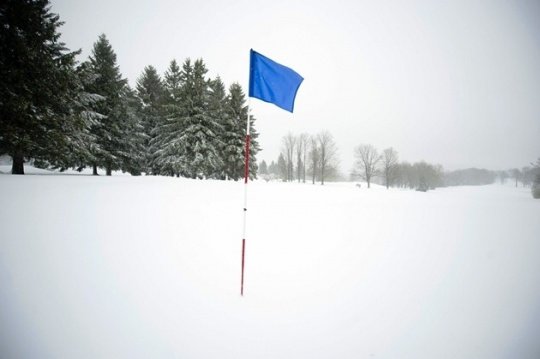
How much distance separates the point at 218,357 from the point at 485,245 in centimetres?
785

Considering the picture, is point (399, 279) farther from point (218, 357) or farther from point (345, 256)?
point (218, 357)

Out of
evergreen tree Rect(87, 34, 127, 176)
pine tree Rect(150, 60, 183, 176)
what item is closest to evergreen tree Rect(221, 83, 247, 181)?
pine tree Rect(150, 60, 183, 176)

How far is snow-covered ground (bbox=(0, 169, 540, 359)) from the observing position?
2.71 metres

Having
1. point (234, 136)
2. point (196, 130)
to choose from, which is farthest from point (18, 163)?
point (234, 136)

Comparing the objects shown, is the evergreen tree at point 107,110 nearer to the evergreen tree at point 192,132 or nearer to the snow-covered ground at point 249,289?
the evergreen tree at point 192,132

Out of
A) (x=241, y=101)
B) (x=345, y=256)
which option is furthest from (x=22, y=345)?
(x=241, y=101)

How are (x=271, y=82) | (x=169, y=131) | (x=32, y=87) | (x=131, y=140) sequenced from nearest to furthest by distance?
1. (x=271, y=82)
2. (x=32, y=87)
3. (x=131, y=140)
4. (x=169, y=131)

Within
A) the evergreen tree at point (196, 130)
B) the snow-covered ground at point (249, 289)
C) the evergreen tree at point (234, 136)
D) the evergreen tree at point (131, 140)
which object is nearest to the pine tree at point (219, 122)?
the evergreen tree at point (234, 136)

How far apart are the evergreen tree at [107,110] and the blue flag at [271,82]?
2046 cm

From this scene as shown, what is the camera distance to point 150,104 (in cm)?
2744

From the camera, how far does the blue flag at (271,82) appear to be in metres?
4.49

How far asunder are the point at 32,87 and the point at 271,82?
1497 cm

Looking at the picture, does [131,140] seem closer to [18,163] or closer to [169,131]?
[169,131]

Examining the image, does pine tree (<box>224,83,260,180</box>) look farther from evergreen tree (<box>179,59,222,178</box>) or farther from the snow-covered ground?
the snow-covered ground
